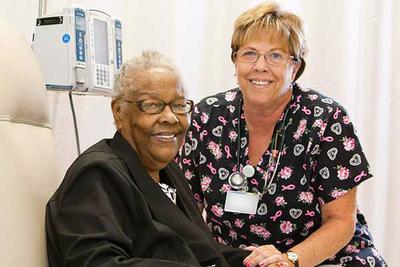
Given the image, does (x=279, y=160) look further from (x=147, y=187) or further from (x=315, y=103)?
(x=147, y=187)

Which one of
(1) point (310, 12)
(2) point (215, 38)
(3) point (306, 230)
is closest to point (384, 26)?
(1) point (310, 12)

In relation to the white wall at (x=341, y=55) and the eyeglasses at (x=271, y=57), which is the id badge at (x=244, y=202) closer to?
the eyeglasses at (x=271, y=57)

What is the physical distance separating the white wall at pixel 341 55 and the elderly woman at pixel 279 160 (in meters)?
0.68

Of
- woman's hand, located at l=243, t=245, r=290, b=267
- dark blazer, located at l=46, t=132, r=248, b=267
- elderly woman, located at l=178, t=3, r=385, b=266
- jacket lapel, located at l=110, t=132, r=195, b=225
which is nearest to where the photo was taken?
dark blazer, located at l=46, t=132, r=248, b=267

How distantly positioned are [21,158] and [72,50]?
71 cm

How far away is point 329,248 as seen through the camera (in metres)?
1.67

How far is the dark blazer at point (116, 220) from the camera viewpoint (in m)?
1.02

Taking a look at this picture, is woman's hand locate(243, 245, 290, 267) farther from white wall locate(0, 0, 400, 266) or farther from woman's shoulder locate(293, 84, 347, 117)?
white wall locate(0, 0, 400, 266)

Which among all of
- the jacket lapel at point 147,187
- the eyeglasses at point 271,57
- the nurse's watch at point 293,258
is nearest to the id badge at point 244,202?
the nurse's watch at point 293,258

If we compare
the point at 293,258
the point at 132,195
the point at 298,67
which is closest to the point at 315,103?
the point at 298,67

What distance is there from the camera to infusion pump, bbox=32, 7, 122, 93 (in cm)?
177

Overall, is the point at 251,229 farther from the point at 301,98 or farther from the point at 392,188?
the point at 392,188

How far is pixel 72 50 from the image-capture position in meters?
1.77

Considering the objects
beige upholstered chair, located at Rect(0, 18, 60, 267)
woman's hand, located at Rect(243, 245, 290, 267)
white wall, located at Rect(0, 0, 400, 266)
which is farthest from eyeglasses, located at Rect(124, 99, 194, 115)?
white wall, located at Rect(0, 0, 400, 266)
